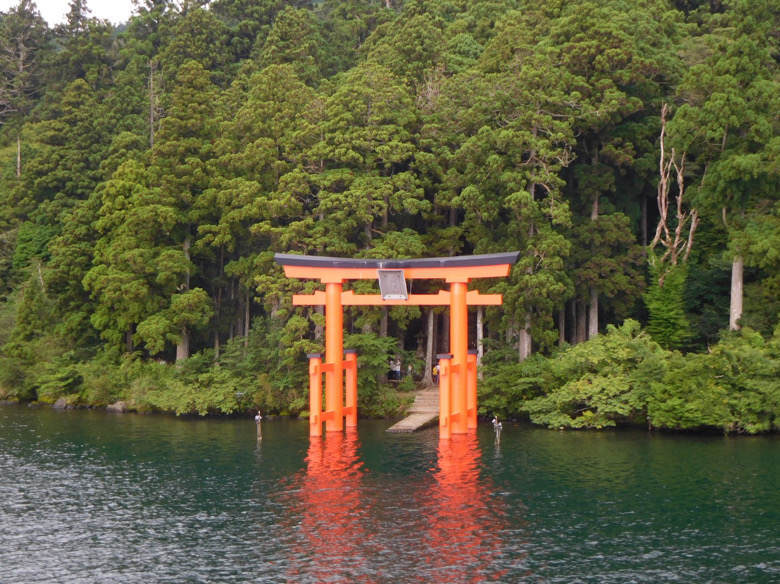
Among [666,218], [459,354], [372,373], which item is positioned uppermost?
[666,218]

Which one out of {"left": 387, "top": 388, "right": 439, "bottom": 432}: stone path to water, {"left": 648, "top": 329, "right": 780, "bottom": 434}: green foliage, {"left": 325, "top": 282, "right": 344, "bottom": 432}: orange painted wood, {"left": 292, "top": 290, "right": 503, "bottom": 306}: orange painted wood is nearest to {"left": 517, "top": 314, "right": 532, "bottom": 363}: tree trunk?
{"left": 292, "top": 290, "right": 503, "bottom": 306}: orange painted wood

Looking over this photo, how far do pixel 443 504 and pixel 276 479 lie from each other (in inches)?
217

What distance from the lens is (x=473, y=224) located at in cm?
4047

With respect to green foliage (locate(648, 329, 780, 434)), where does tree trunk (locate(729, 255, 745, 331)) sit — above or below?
above

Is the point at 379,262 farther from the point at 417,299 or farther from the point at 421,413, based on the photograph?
the point at 421,413

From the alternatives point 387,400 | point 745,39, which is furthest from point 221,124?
point 745,39

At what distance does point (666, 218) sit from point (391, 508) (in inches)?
922

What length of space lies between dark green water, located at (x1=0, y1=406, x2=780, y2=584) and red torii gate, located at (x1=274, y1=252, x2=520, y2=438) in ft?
3.92

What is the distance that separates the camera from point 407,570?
1777 cm

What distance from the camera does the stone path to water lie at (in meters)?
34.2

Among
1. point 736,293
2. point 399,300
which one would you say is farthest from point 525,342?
point 736,293

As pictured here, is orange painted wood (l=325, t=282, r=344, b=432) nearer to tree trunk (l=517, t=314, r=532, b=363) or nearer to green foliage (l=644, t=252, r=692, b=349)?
tree trunk (l=517, t=314, r=532, b=363)

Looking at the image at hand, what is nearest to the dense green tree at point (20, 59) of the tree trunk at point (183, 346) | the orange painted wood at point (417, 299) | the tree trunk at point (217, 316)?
the tree trunk at point (217, 316)

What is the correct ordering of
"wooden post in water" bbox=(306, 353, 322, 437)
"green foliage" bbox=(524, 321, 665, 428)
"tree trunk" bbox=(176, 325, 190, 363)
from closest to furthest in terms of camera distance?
"wooden post in water" bbox=(306, 353, 322, 437) → "green foliage" bbox=(524, 321, 665, 428) → "tree trunk" bbox=(176, 325, 190, 363)
